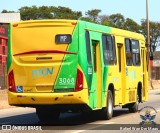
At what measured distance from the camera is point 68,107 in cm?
1720

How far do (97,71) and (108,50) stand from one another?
4.45ft

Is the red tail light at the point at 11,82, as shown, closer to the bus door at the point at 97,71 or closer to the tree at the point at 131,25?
the bus door at the point at 97,71

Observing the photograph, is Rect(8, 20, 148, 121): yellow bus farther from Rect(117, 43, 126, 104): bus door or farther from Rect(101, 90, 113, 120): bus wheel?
Rect(117, 43, 126, 104): bus door

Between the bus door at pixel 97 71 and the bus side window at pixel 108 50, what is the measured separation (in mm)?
574

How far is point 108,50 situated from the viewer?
63.3 feet

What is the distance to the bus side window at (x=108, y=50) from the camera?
18.9 m

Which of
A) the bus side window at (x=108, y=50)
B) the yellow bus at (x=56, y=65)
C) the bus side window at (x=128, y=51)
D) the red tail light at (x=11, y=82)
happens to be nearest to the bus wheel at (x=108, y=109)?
the yellow bus at (x=56, y=65)

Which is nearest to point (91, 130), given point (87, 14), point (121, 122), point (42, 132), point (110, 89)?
point (42, 132)

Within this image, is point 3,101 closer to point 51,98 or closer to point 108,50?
point 108,50

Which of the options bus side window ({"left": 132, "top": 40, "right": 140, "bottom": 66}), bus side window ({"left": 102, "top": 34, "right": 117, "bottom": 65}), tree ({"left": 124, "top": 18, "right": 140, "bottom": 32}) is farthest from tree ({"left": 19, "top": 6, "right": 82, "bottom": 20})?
bus side window ({"left": 102, "top": 34, "right": 117, "bottom": 65})

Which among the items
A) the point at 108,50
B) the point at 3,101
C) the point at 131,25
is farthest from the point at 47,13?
the point at 108,50

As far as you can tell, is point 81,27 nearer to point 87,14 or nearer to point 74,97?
point 74,97

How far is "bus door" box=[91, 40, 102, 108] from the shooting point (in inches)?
706

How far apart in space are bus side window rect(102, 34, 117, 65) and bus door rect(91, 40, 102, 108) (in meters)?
0.57
